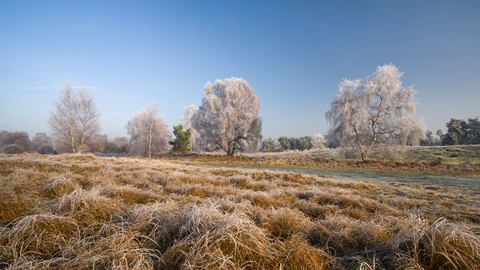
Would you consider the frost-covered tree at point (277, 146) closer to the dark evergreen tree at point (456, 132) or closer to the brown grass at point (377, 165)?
the dark evergreen tree at point (456, 132)

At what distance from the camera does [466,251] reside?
1.71 meters

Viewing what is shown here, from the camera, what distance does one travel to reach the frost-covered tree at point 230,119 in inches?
1012

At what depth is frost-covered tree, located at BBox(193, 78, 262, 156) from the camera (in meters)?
25.7

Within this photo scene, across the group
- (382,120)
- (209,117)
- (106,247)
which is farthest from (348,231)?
(209,117)

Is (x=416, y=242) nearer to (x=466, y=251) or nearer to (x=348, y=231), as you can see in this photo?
(x=466, y=251)

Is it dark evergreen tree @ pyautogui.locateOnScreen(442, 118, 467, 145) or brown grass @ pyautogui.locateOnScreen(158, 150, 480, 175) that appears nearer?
brown grass @ pyautogui.locateOnScreen(158, 150, 480, 175)

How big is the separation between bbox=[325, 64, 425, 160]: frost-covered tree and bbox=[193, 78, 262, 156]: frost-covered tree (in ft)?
32.1

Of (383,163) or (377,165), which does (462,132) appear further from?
(377,165)

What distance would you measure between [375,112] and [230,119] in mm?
15565

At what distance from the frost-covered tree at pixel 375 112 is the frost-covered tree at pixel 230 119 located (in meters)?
9.77

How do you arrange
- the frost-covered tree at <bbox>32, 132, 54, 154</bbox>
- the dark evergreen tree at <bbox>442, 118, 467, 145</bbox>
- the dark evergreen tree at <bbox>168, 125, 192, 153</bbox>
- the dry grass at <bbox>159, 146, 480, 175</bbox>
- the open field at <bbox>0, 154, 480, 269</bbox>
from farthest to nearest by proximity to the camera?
the dark evergreen tree at <bbox>442, 118, 467, 145</bbox>
the frost-covered tree at <bbox>32, 132, 54, 154</bbox>
the dark evergreen tree at <bbox>168, 125, 192, 153</bbox>
the dry grass at <bbox>159, 146, 480, 175</bbox>
the open field at <bbox>0, 154, 480, 269</bbox>

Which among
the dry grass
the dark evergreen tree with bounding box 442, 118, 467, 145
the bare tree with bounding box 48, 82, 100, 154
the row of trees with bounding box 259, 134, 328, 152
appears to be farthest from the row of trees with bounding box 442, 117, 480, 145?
the bare tree with bounding box 48, 82, 100, 154

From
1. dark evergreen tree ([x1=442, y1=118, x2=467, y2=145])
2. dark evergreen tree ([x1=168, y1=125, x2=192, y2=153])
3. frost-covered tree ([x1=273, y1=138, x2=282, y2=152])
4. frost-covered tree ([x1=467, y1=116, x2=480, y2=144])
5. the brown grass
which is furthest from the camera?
frost-covered tree ([x1=273, y1=138, x2=282, y2=152])

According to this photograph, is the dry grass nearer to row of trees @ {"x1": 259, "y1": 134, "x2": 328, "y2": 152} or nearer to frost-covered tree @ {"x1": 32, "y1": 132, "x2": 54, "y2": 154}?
frost-covered tree @ {"x1": 32, "y1": 132, "x2": 54, "y2": 154}
